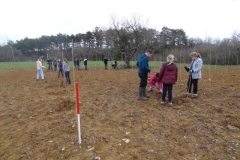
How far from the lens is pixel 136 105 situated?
545 cm

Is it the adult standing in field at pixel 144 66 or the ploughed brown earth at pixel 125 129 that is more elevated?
the adult standing in field at pixel 144 66

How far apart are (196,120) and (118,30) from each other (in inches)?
808

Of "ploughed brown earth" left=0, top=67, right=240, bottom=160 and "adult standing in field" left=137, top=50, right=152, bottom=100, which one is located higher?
"adult standing in field" left=137, top=50, right=152, bottom=100

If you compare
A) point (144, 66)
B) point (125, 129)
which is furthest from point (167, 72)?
point (125, 129)

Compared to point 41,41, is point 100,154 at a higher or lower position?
lower

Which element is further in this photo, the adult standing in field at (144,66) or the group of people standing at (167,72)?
the adult standing in field at (144,66)

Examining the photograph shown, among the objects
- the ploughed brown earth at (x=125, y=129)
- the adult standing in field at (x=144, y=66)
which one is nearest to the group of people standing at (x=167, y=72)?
the adult standing in field at (x=144, y=66)

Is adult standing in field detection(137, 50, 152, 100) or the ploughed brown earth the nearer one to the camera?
the ploughed brown earth

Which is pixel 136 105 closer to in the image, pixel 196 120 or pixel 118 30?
pixel 196 120

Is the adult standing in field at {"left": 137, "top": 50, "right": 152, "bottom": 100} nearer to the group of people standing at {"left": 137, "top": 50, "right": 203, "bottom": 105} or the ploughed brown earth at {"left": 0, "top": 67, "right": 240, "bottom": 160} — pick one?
the group of people standing at {"left": 137, "top": 50, "right": 203, "bottom": 105}

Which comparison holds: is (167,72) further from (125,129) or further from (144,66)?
(125,129)

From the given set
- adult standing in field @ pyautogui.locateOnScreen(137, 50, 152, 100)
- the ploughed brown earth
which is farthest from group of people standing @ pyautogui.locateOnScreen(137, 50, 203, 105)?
the ploughed brown earth

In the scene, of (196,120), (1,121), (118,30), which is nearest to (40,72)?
(1,121)

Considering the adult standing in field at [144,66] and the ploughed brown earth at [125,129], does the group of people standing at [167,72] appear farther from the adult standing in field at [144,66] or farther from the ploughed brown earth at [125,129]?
the ploughed brown earth at [125,129]
